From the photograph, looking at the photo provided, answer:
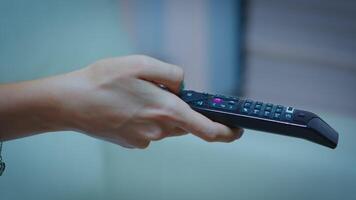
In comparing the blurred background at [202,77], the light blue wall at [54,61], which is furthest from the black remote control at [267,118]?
the light blue wall at [54,61]

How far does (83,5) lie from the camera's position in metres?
0.87

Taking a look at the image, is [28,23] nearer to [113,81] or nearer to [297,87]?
[113,81]

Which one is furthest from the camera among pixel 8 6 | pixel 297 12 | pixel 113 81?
pixel 8 6

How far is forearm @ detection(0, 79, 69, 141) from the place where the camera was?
0.62 m

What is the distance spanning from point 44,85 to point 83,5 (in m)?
0.28

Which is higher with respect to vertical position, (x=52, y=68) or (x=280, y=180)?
(x=52, y=68)

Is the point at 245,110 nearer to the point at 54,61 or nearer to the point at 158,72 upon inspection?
the point at 158,72

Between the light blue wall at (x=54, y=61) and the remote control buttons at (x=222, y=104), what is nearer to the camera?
the remote control buttons at (x=222, y=104)

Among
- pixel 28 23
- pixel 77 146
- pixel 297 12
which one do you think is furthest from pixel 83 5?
pixel 297 12

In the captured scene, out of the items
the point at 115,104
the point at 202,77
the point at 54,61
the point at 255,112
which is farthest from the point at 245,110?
the point at 54,61

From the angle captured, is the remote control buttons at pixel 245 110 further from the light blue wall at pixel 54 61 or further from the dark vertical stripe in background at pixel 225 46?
the light blue wall at pixel 54 61

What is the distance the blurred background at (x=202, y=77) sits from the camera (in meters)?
0.71

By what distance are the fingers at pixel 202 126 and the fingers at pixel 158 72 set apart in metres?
0.04

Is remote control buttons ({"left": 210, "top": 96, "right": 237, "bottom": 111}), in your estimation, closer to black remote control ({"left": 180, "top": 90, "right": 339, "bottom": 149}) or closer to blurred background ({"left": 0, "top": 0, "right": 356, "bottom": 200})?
black remote control ({"left": 180, "top": 90, "right": 339, "bottom": 149})
